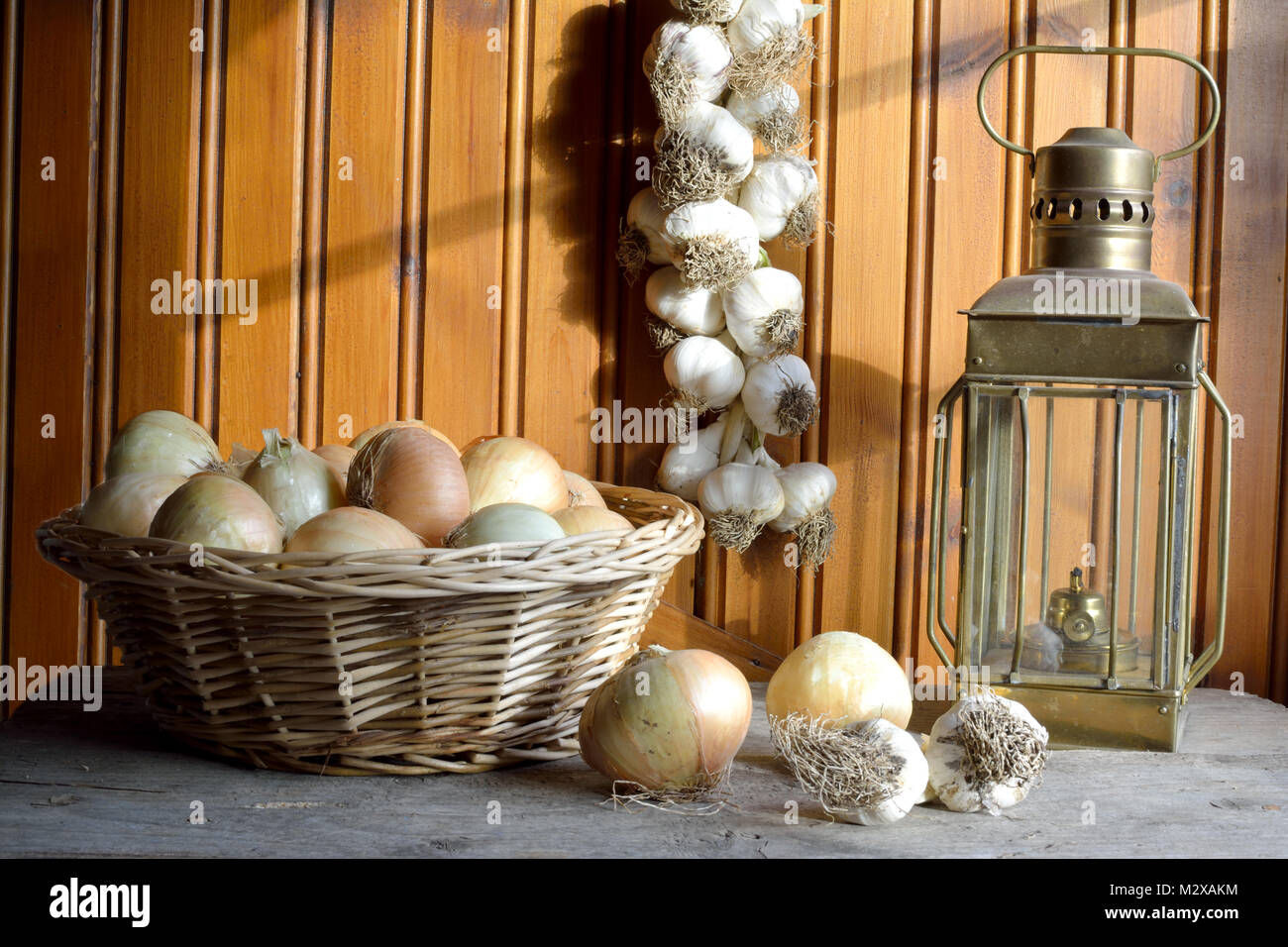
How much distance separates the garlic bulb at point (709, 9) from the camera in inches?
57.6

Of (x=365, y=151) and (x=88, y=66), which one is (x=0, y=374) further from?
(x=365, y=151)

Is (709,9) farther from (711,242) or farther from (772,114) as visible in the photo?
(711,242)

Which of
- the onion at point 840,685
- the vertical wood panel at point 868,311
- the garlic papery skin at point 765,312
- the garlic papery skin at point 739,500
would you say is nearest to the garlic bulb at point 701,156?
the garlic papery skin at point 765,312

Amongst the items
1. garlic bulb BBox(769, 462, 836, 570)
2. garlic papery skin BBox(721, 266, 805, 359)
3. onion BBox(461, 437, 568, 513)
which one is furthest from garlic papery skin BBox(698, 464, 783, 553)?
onion BBox(461, 437, 568, 513)

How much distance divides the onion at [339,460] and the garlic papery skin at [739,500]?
47cm

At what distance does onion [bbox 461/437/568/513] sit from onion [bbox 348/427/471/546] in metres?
0.07

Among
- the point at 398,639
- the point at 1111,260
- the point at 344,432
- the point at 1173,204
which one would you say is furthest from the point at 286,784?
the point at 1173,204

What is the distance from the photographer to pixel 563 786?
1157mm

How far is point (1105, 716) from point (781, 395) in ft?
1.77

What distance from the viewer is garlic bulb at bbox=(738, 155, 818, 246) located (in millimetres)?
1530

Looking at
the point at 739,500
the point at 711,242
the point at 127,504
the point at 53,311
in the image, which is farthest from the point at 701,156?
the point at 53,311

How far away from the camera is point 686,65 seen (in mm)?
1462

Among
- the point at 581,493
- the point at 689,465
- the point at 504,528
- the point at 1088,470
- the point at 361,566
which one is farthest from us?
the point at 689,465

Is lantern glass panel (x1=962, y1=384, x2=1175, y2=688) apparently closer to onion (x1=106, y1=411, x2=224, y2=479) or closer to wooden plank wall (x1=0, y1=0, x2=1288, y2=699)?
wooden plank wall (x1=0, y1=0, x2=1288, y2=699)
